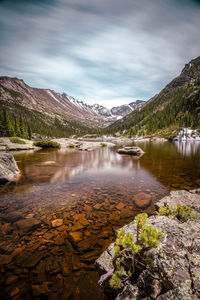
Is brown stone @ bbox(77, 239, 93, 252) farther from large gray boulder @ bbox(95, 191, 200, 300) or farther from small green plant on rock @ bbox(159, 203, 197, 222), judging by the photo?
small green plant on rock @ bbox(159, 203, 197, 222)

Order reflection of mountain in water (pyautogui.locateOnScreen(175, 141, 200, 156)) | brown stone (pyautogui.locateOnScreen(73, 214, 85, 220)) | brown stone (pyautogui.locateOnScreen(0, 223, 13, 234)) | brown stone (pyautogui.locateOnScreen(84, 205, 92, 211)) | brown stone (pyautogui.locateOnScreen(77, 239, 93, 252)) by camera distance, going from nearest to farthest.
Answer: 1. brown stone (pyautogui.locateOnScreen(77, 239, 93, 252))
2. brown stone (pyautogui.locateOnScreen(0, 223, 13, 234))
3. brown stone (pyautogui.locateOnScreen(73, 214, 85, 220))
4. brown stone (pyautogui.locateOnScreen(84, 205, 92, 211))
5. reflection of mountain in water (pyautogui.locateOnScreen(175, 141, 200, 156))

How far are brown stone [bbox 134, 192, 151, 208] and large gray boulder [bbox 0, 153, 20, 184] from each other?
11.4 metres

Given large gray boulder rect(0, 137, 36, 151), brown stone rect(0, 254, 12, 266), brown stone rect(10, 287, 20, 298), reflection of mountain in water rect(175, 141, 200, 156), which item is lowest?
brown stone rect(10, 287, 20, 298)

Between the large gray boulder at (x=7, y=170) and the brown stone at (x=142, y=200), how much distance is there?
11.4m

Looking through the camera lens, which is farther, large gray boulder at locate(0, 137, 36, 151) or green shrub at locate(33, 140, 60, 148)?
green shrub at locate(33, 140, 60, 148)

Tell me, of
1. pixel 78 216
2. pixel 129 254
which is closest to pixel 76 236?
pixel 78 216

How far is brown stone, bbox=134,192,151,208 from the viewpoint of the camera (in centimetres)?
801

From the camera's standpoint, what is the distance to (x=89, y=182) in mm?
11969

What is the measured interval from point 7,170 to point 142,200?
41.7 feet

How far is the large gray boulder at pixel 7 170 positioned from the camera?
39.0 feet

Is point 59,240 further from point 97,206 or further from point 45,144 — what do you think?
point 45,144

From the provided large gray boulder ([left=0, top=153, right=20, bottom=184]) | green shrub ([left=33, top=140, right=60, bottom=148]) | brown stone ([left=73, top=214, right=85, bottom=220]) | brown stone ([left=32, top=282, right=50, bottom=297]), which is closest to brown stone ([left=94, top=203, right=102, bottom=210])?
brown stone ([left=73, top=214, right=85, bottom=220])

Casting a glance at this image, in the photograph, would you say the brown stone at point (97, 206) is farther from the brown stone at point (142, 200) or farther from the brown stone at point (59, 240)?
the brown stone at point (59, 240)

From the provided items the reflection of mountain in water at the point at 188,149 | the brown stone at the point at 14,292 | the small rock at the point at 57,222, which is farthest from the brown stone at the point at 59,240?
the reflection of mountain in water at the point at 188,149
